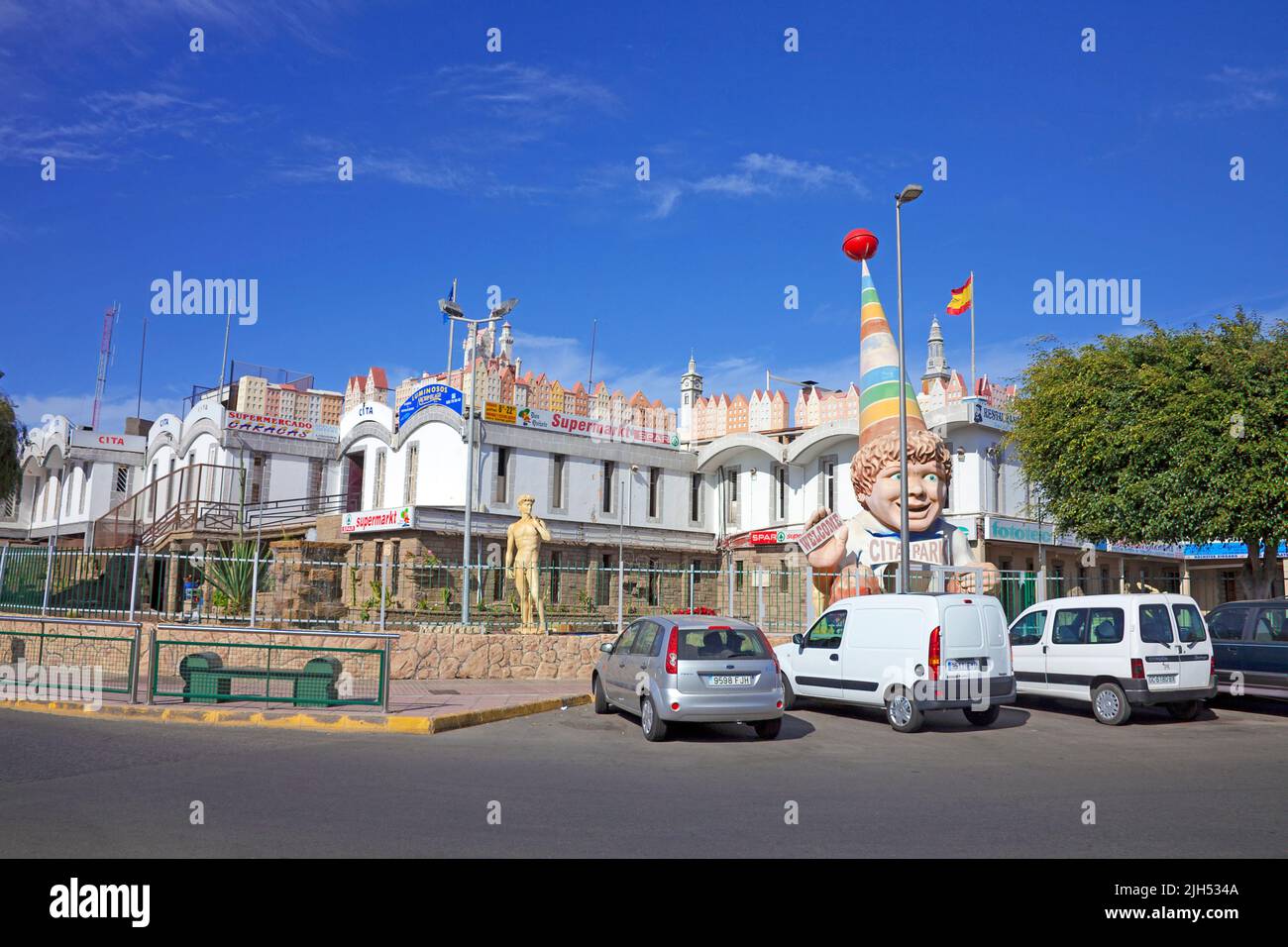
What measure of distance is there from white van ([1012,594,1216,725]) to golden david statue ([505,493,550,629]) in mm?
9259

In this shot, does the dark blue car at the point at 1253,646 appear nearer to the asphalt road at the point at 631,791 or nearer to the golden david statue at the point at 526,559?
the asphalt road at the point at 631,791

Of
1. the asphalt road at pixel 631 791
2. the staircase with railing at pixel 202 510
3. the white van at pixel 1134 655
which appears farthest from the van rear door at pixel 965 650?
the staircase with railing at pixel 202 510

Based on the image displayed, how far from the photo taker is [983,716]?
14117 millimetres

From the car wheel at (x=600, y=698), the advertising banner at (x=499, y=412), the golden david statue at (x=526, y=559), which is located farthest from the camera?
the advertising banner at (x=499, y=412)

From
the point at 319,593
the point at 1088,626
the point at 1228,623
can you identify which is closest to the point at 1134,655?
the point at 1088,626

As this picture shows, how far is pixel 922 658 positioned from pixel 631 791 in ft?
19.7

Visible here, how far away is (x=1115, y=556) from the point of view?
41.6m

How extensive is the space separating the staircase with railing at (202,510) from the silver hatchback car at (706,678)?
23355 mm

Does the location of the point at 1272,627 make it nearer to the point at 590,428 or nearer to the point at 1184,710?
the point at 1184,710

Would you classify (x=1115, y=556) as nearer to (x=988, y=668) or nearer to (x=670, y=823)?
(x=988, y=668)

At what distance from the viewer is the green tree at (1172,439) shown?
2058cm
